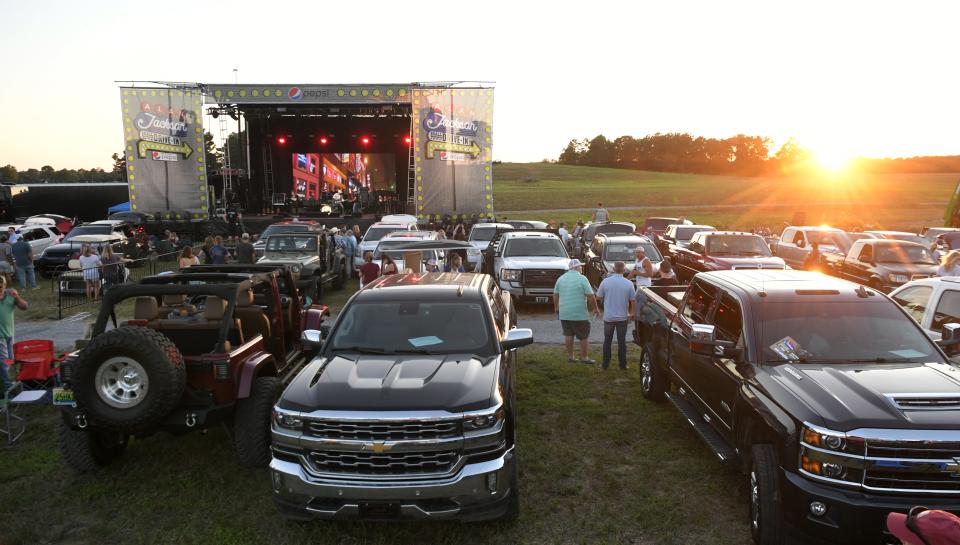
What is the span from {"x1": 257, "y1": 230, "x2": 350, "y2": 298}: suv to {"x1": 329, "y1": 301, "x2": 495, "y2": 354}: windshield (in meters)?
8.95

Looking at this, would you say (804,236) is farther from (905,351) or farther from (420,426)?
(420,426)

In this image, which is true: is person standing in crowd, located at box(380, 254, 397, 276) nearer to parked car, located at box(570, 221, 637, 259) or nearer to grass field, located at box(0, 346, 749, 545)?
grass field, located at box(0, 346, 749, 545)

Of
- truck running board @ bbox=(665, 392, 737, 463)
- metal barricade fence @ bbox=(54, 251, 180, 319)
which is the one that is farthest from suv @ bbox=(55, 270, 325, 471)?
metal barricade fence @ bbox=(54, 251, 180, 319)

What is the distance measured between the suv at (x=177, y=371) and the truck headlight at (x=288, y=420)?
121 centimetres

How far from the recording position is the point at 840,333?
504cm

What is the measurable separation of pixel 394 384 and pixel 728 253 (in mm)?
12297

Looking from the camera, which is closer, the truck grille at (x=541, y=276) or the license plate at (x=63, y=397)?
the license plate at (x=63, y=397)

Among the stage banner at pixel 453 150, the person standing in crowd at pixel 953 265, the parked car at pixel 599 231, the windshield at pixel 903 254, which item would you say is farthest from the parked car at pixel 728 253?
the stage banner at pixel 453 150

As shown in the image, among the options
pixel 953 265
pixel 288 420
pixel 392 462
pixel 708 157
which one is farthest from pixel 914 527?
pixel 708 157

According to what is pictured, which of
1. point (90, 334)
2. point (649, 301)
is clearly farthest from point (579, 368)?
point (90, 334)

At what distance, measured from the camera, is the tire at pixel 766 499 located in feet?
13.8

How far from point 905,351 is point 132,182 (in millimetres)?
27586

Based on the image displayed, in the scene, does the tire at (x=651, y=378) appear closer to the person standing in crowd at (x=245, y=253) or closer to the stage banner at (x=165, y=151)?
the person standing in crowd at (x=245, y=253)

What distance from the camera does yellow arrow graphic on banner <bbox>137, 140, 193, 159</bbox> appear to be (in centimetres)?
2547
